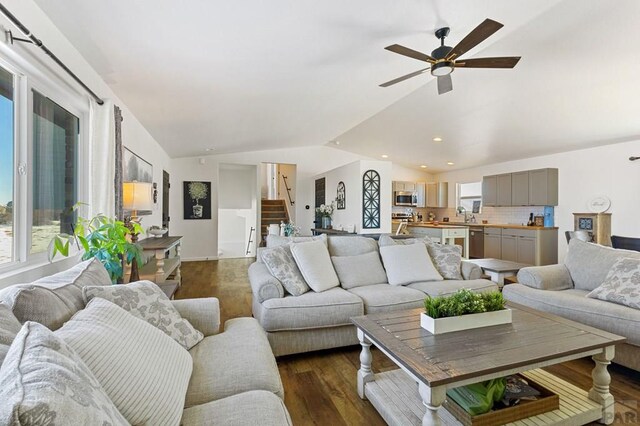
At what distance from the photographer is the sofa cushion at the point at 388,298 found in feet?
8.73

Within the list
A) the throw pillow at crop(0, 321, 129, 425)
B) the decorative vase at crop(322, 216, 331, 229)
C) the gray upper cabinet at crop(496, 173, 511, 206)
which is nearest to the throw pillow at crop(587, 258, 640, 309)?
the throw pillow at crop(0, 321, 129, 425)

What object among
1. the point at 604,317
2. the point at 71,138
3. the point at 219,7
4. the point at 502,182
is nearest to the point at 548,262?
the point at 502,182

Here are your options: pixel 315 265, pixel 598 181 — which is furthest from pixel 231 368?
pixel 598 181

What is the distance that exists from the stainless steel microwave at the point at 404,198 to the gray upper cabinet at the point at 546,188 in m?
3.05

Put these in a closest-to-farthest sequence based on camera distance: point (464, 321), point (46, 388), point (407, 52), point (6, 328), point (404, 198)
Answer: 1. point (46, 388)
2. point (6, 328)
3. point (464, 321)
4. point (407, 52)
5. point (404, 198)

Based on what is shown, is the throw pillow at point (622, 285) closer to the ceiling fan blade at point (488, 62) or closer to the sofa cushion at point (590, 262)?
the sofa cushion at point (590, 262)

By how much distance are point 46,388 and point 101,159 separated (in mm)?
2354

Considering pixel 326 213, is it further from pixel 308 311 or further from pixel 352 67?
pixel 308 311

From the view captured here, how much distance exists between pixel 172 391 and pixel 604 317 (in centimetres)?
289

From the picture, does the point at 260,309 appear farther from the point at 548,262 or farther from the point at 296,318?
the point at 548,262

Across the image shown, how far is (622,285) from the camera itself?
2.47 metres

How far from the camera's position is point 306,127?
18.6ft

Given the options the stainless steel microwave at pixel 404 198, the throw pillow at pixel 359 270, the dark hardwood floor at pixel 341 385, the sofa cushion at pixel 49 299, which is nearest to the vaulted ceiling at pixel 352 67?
the sofa cushion at pixel 49 299

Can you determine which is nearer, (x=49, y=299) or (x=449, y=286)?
(x=49, y=299)
